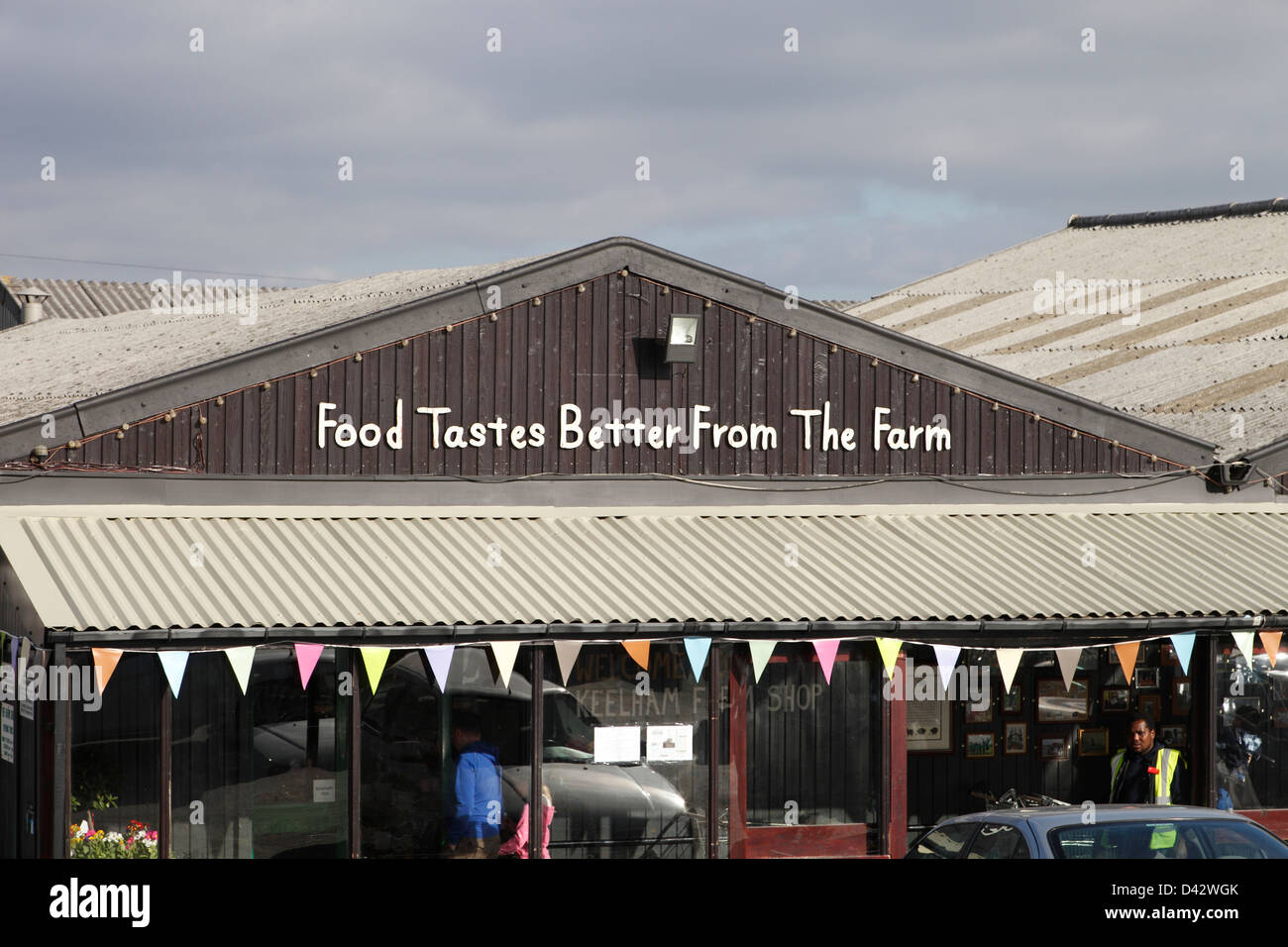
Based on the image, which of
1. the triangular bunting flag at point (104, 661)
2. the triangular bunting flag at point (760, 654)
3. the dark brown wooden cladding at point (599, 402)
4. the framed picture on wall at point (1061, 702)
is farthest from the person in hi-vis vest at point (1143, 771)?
the triangular bunting flag at point (104, 661)

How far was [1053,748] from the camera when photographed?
1795cm

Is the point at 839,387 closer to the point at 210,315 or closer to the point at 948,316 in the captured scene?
the point at 210,315

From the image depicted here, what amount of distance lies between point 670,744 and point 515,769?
156 centimetres

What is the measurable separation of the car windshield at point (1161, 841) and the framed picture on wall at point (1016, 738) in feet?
25.0

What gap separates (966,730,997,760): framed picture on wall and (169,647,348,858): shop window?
7.35 metres

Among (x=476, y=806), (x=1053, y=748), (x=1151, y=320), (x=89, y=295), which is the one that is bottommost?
(x=476, y=806)

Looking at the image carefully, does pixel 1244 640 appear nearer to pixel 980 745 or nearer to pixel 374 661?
pixel 980 745

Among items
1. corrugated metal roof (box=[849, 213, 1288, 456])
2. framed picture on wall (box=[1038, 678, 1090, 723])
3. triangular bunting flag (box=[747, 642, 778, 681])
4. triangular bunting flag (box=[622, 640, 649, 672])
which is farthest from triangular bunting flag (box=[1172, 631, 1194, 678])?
triangular bunting flag (box=[622, 640, 649, 672])

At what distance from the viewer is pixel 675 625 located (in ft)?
47.3

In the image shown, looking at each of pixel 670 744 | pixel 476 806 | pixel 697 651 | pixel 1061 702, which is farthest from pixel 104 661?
pixel 1061 702

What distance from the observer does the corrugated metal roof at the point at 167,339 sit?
669 inches

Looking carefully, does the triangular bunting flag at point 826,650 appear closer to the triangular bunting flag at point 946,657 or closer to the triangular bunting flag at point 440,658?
the triangular bunting flag at point 946,657

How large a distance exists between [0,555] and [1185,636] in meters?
11.4
